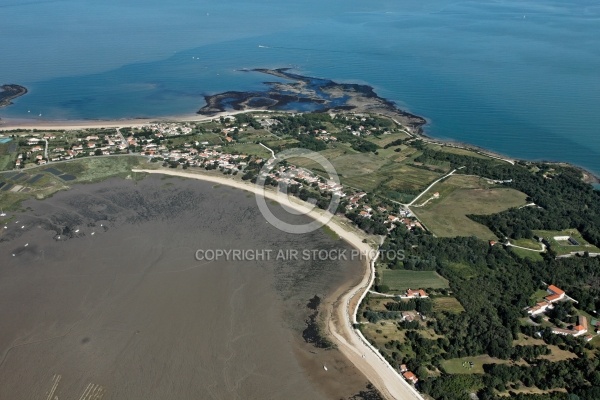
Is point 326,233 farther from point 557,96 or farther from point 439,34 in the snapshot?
point 439,34

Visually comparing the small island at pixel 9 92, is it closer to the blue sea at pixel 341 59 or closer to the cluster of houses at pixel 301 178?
the blue sea at pixel 341 59

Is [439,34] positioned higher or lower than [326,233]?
higher

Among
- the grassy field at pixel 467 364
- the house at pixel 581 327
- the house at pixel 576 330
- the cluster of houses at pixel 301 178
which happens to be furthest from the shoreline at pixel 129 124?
the grassy field at pixel 467 364

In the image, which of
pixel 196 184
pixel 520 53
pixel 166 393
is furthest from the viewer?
pixel 520 53

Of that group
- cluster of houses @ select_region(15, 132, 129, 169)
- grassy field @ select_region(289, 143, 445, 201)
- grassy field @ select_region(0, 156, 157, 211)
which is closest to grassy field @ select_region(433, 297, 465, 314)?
grassy field @ select_region(289, 143, 445, 201)

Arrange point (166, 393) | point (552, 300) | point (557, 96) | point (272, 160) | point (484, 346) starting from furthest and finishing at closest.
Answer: point (557, 96) → point (272, 160) → point (552, 300) → point (484, 346) → point (166, 393)

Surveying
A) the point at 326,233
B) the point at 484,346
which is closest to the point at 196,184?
the point at 326,233

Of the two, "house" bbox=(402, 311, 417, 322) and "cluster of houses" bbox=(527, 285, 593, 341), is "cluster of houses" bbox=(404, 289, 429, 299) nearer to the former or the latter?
"house" bbox=(402, 311, 417, 322)
